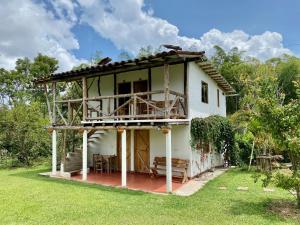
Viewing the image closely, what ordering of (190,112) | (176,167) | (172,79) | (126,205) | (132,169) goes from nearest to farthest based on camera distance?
(126,205) < (176,167) < (190,112) < (172,79) < (132,169)

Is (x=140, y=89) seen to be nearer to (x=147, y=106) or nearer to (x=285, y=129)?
(x=147, y=106)

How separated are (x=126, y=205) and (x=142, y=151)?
5.41m

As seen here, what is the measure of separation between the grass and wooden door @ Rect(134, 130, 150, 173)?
328 centimetres

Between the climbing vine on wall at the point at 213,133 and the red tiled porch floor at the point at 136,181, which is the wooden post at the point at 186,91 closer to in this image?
the climbing vine on wall at the point at 213,133

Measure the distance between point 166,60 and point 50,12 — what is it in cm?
939

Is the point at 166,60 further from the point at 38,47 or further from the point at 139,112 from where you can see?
the point at 38,47

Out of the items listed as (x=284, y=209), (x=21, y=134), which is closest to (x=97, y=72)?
(x=21, y=134)

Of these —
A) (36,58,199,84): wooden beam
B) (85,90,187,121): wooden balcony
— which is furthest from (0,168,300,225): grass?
(36,58,199,84): wooden beam

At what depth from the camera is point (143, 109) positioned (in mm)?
12711

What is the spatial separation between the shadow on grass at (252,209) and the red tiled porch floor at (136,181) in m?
→ 2.62

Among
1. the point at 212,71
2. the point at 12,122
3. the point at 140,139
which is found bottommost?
the point at 140,139

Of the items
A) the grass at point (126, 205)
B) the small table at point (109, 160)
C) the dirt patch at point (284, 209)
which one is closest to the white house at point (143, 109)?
the small table at point (109, 160)

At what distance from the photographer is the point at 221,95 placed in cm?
1797

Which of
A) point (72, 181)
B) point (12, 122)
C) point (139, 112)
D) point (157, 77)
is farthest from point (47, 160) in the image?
point (157, 77)
